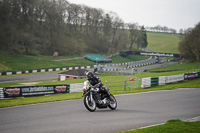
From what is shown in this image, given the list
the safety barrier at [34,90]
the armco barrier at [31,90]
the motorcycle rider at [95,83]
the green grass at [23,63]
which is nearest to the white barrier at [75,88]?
the safety barrier at [34,90]

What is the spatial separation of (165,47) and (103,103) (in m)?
137

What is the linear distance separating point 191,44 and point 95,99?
222 ft

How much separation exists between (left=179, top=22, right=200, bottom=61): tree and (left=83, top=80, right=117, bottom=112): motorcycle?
6344cm

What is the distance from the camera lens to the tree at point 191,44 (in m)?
73.3

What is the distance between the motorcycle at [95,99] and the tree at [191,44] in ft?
208

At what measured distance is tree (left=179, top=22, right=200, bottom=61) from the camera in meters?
73.3

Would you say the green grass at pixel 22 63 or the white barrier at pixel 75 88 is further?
the green grass at pixel 22 63

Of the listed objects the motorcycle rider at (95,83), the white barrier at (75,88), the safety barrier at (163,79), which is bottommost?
the white barrier at (75,88)

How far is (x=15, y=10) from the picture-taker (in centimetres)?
7194

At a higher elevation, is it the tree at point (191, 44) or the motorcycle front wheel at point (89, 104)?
the tree at point (191, 44)

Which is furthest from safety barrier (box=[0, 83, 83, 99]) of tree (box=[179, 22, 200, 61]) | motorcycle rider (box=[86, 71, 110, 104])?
tree (box=[179, 22, 200, 61])

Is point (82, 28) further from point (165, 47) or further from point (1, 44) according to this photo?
point (165, 47)

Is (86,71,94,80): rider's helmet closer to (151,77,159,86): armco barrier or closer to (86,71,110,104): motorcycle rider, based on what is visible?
(86,71,110,104): motorcycle rider

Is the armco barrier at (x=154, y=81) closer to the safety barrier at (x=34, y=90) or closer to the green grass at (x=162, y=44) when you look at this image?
the safety barrier at (x=34, y=90)
